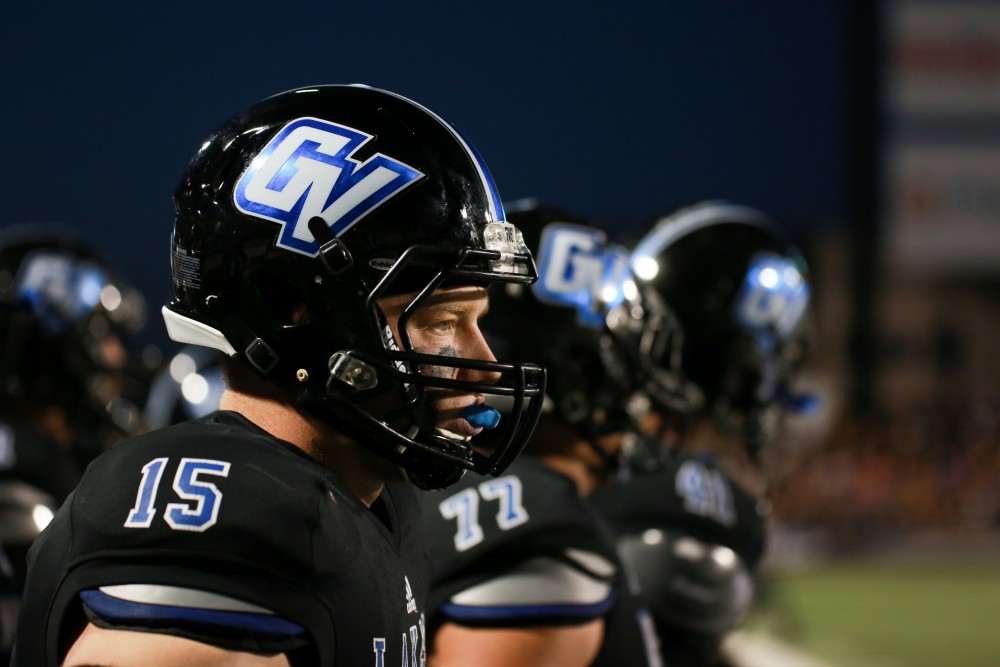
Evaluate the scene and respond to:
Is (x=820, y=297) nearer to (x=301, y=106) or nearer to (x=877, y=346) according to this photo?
(x=877, y=346)

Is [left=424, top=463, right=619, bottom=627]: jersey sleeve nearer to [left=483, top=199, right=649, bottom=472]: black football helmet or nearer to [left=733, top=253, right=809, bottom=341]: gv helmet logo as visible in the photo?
[left=483, top=199, right=649, bottom=472]: black football helmet

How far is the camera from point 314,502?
137 centimetres

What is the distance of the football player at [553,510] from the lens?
6.59 ft

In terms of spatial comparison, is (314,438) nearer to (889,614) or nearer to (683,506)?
(683,506)

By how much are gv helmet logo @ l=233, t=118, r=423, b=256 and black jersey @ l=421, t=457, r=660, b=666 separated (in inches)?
26.7

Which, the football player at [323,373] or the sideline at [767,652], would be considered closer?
the football player at [323,373]

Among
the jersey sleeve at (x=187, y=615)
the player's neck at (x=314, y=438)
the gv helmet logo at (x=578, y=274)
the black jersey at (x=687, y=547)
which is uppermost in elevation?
the gv helmet logo at (x=578, y=274)

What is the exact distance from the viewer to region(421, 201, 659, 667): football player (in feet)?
6.59

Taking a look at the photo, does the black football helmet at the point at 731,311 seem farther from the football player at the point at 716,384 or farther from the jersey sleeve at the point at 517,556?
the jersey sleeve at the point at 517,556

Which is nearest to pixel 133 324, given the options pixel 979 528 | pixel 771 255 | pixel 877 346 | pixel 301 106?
pixel 771 255

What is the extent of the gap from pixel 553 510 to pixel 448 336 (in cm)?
63

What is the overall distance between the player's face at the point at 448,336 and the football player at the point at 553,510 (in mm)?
498

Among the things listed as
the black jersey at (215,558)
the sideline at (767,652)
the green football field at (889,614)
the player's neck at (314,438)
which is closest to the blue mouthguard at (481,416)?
the player's neck at (314,438)

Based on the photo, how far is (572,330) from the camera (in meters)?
2.51
